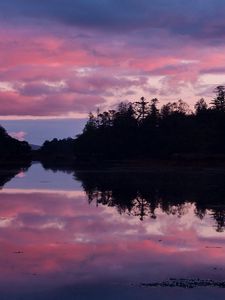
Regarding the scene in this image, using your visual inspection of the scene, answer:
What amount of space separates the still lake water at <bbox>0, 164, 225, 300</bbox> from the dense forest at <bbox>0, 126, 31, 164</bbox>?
91071 millimetres

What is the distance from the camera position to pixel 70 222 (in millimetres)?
22875

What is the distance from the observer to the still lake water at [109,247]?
39.0 feet

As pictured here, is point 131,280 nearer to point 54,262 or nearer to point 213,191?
point 54,262

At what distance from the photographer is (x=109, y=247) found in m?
17.1

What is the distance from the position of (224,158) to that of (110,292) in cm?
8150

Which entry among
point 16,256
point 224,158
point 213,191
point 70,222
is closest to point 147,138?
point 224,158

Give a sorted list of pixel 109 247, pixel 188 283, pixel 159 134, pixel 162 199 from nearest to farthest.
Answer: pixel 188 283 → pixel 109 247 → pixel 162 199 → pixel 159 134

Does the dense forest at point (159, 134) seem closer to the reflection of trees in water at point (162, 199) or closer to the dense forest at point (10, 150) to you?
the dense forest at point (10, 150)

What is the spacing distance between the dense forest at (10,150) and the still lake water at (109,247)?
91.1 metres

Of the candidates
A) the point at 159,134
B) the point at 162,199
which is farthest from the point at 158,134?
the point at 162,199

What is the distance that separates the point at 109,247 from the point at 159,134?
102 metres

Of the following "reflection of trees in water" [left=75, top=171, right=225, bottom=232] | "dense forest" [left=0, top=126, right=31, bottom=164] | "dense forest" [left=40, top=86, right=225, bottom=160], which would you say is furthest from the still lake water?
"dense forest" [left=0, top=126, right=31, bottom=164]

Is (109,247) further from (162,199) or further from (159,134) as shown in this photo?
(159,134)

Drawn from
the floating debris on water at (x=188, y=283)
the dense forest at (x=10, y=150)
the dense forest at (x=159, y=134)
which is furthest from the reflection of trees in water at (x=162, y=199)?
the dense forest at (x=10, y=150)
